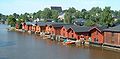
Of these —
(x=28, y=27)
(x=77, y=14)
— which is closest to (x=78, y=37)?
(x=28, y=27)

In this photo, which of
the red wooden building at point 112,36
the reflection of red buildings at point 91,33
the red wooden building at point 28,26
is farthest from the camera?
the red wooden building at point 28,26

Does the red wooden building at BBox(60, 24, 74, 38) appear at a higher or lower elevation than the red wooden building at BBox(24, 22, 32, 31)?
lower

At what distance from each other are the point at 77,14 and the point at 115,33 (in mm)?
55597

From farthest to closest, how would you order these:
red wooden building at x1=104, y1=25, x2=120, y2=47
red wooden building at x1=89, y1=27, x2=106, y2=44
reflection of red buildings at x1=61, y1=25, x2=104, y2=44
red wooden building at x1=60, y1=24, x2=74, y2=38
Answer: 1. red wooden building at x1=60, y1=24, x2=74, y2=38
2. reflection of red buildings at x1=61, y1=25, x2=104, y2=44
3. red wooden building at x1=89, y1=27, x2=106, y2=44
4. red wooden building at x1=104, y1=25, x2=120, y2=47

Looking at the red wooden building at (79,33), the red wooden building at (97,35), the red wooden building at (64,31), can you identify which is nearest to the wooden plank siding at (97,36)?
the red wooden building at (97,35)

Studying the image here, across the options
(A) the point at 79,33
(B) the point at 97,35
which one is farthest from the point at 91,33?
(A) the point at 79,33

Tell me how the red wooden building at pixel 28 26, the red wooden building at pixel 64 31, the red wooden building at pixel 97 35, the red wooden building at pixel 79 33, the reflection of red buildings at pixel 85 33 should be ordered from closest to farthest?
the red wooden building at pixel 97 35 → the reflection of red buildings at pixel 85 33 → the red wooden building at pixel 79 33 → the red wooden building at pixel 64 31 → the red wooden building at pixel 28 26

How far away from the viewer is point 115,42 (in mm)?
36562

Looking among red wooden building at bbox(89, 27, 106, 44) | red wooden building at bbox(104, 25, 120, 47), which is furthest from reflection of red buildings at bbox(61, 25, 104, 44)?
red wooden building at bbox(104, 25, 120, 47)

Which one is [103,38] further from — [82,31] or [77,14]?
[77,14]

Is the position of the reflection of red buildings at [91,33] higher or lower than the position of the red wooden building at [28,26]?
lower

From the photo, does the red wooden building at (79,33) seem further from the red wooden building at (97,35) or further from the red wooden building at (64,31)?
the red wooden building at (64,31)

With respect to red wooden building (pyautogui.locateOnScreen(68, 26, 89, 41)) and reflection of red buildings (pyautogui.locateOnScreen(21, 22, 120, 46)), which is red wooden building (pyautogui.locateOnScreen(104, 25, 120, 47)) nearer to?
reflection of red buildings (pyautogui.locateOnScreen(21, 22, 120, 46))

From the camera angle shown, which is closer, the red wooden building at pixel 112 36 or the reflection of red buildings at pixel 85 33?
the red wooden building at pixel 112 36
